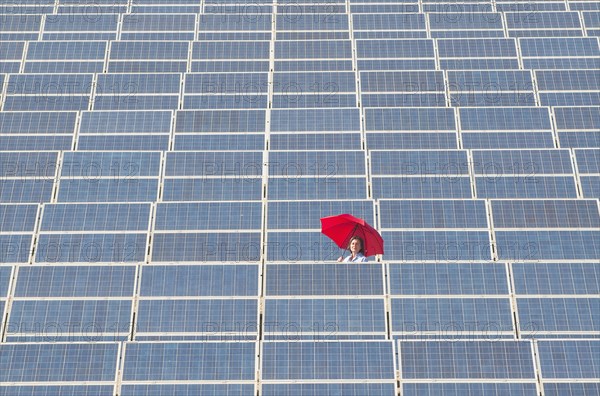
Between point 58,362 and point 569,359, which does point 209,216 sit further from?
point 569,359

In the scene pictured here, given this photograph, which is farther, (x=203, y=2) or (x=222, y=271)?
(x=203, y=2)

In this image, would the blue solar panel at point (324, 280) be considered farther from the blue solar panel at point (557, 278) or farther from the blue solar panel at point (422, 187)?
the blue solar panel at point (422, 187)

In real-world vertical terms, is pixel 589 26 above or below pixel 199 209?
above

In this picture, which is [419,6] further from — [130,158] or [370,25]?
[130,158]

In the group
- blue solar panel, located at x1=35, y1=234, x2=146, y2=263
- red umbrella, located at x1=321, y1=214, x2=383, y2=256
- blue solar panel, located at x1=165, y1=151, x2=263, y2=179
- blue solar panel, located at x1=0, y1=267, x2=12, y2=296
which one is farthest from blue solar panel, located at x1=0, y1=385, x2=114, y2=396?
blue solar panel, located at x1=165, y1=151, x2=263, y2=179

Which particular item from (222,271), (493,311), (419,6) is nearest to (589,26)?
(419,6)

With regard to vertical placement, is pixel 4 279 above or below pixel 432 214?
below

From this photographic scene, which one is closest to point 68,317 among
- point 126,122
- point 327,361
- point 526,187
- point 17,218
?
point 17,218
